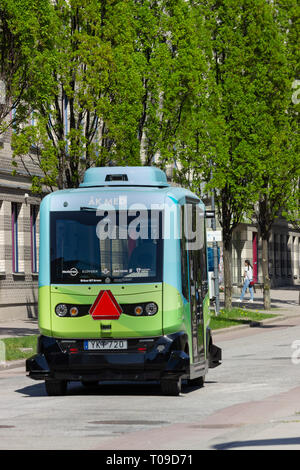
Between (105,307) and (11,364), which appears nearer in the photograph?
(105,307)

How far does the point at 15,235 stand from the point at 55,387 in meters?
21.7

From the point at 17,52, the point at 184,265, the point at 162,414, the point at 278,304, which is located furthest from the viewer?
the point at 278,304

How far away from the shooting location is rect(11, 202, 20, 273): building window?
36781 mm

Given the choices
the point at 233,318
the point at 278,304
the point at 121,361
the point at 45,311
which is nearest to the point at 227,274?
the point at 233,318

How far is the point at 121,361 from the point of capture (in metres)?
14.9

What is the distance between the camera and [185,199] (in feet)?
52.4

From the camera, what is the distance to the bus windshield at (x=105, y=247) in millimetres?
15273

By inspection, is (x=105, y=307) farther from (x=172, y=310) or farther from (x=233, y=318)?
(x=233, y=318)

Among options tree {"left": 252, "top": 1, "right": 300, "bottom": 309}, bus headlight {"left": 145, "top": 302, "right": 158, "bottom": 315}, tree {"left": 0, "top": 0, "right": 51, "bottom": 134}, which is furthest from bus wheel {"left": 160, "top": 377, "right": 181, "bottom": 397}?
tree {"left": 252, "top": 1, "right": 300, "bottom": 309}

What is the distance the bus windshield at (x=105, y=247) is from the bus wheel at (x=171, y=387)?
1.36 metres

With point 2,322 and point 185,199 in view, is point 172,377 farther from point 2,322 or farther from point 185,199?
point 2,322

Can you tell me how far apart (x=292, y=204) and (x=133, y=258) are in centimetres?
3057

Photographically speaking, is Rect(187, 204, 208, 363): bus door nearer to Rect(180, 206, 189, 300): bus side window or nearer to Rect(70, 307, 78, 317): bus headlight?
Rect(180, 206, 189, 300): bus side window
